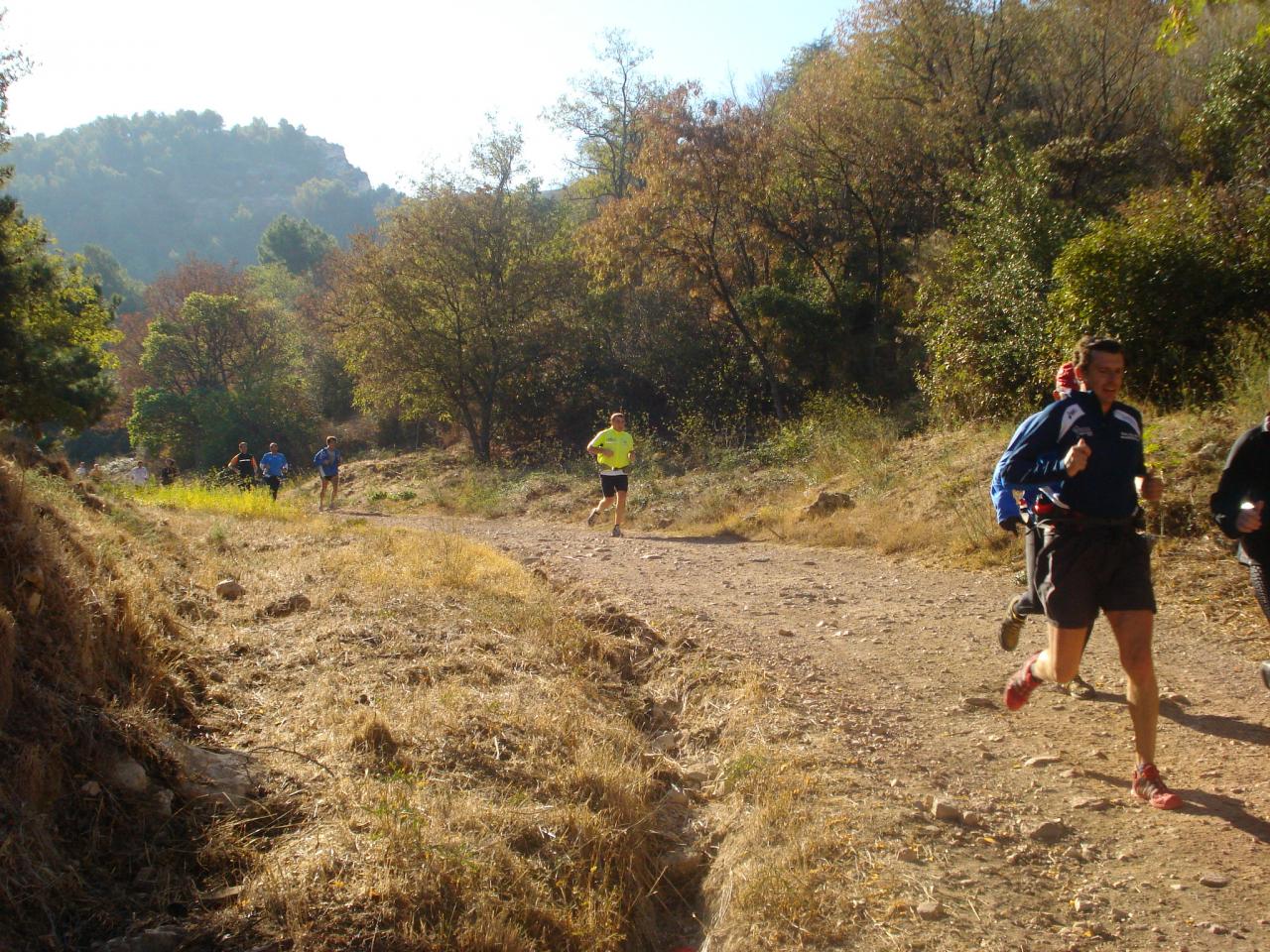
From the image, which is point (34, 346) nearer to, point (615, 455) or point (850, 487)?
point (615, 455)

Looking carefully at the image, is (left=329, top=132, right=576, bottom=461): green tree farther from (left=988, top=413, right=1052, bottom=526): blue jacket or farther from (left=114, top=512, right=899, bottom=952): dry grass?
(left=988, top=413, right=1052, bottom=526): blue jacket

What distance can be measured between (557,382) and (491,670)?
79.4 ft

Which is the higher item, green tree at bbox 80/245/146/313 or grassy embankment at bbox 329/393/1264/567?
green tree at bbox 80/245/146/313

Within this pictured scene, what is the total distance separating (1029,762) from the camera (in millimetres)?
4340

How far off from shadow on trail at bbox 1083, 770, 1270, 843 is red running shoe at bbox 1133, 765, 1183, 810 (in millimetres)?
37

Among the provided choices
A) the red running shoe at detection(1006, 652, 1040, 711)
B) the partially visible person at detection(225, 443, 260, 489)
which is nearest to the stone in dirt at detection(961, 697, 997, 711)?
the red running shoe at detection(1006, 652, 1040, 711)

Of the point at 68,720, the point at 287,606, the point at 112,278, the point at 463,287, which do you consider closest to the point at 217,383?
the point at 463,287

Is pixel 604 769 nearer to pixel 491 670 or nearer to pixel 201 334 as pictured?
pixel 491 670

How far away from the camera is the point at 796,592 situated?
8.52 metres

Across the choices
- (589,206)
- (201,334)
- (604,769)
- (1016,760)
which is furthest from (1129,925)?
(201,334)

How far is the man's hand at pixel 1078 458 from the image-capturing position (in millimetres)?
3752

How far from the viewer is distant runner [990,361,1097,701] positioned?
4055 millimetres

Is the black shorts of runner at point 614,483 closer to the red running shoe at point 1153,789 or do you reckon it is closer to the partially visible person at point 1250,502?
the partially visible person at point 1250,502

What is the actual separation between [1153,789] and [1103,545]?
103 cm
